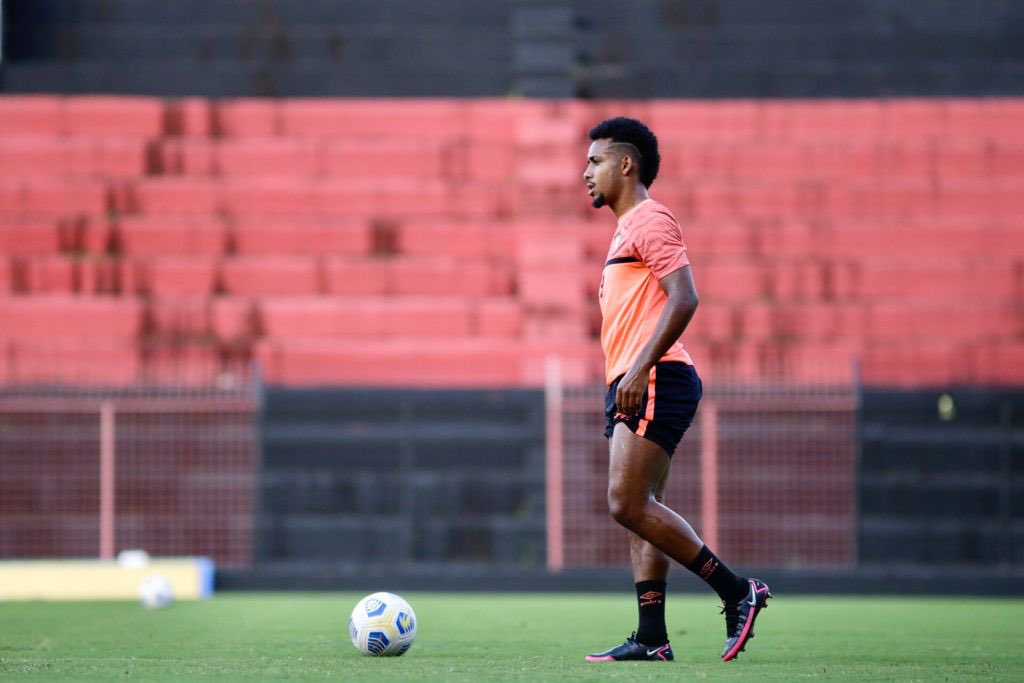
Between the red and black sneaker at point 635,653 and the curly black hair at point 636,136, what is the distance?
1444mm

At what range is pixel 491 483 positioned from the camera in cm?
1255

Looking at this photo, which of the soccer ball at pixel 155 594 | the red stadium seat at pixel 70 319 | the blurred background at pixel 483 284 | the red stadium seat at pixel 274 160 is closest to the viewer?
the soccer ball at pixel 155 594

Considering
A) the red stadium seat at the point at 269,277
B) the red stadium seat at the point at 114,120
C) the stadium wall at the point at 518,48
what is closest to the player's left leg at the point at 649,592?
the red stadium seat at the point at 269,277

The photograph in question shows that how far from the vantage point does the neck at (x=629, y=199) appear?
17.7ft

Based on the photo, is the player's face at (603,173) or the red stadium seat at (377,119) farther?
the red stadium seat at (377,119)

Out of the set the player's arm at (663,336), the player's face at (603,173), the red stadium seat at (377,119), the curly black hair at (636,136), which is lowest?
the player's arm at (663,336)

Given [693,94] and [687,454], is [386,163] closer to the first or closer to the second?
[693,94]

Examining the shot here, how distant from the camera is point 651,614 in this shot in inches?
207

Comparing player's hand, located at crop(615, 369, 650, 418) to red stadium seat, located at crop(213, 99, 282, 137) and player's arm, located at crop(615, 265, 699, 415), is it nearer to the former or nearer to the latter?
player's arm, located at crop(615, 265, 699, 415)

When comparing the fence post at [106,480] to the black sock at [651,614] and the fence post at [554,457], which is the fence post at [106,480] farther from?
the black sock at [651,614]

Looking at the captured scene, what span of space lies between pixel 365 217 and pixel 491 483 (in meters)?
3.92

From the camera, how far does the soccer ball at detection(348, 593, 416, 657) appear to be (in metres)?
5.41

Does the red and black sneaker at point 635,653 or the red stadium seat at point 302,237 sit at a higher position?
the red stadium seat at point 302,237

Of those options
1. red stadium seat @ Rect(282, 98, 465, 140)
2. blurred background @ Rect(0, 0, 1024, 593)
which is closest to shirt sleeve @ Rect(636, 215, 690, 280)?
blurred background @ Rect(0, 0, 1024, 593)
